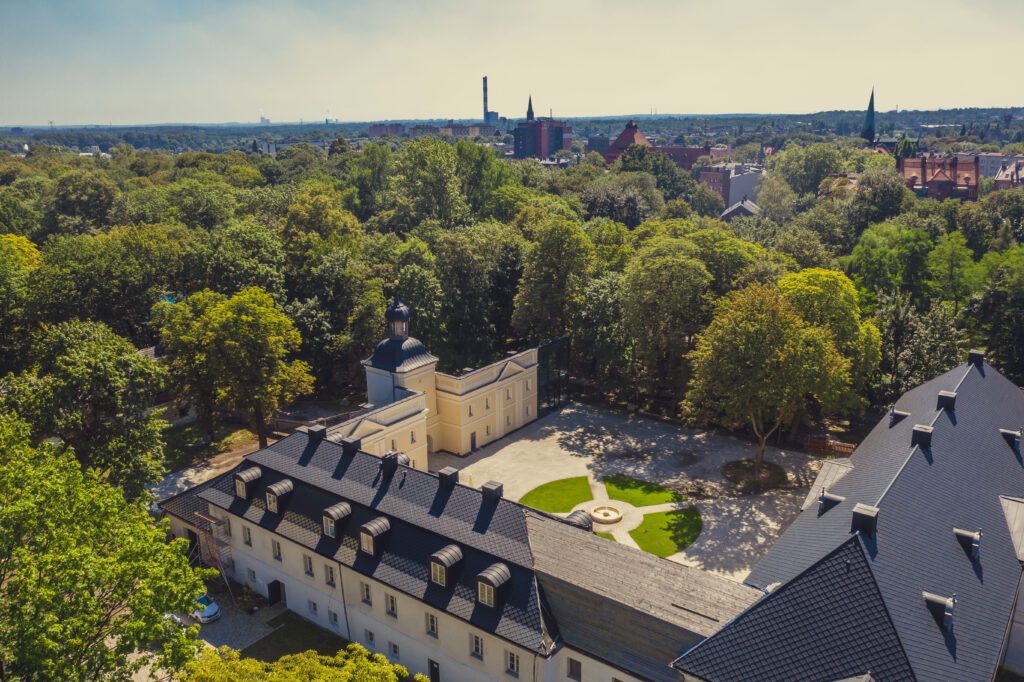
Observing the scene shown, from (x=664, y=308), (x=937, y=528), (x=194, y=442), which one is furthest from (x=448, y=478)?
(x=194, y=442)

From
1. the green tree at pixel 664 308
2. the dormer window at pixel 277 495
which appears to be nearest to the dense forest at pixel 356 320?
the green tree at pixel 664 308

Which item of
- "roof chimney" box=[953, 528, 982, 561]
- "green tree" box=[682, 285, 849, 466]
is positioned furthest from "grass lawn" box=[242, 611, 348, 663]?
"green tree" box=[682, 285, 849, 466]

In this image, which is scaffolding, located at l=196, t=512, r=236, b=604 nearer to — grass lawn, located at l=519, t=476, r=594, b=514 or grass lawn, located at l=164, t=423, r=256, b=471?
grass lawn, located at l=164, t=423, r=256, b=471

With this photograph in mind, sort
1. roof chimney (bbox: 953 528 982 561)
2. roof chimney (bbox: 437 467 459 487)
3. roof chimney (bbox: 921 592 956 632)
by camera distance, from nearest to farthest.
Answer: roof chimney (bbox: 921 592 956 632), roof chimney (bbox: 953 528 982 561), roof chimney (bbox: 437 467 459 487)

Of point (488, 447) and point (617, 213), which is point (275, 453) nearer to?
point (488, 447)

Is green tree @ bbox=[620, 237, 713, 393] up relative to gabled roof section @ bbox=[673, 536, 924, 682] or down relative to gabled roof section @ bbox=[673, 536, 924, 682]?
up

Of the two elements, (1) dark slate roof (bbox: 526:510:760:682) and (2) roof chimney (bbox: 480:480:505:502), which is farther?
(2) roof chimney (bbox: 480:480:505:502)
